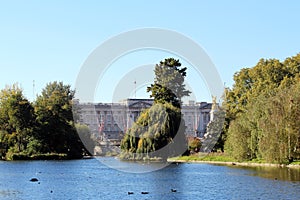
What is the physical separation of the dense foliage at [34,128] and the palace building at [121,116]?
132ft

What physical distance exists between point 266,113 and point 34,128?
36824 millimetres

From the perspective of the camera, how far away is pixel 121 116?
135625mm

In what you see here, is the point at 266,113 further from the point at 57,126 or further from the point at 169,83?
the point at 57,126

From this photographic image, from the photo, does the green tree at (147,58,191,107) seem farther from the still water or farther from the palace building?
the palace building

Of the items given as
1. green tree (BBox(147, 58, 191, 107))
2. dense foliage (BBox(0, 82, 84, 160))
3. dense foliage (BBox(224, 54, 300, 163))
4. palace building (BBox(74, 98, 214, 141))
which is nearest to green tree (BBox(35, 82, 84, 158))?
dense foliage (BBox(0, 82, 84, 160))

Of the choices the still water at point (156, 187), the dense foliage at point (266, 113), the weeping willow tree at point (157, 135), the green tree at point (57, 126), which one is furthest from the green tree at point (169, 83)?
the still water at point (156, 187)

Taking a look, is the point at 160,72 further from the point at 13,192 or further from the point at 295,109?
the point at 13,192

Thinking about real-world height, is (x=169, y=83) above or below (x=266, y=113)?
above

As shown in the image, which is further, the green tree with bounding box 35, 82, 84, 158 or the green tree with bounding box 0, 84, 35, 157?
the green tree with bounding box 35, 82, 84, 158

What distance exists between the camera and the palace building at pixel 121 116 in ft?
408

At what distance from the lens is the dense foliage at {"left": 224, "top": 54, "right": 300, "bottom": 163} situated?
43312 mm

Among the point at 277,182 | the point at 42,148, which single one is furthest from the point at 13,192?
the point at 42,148

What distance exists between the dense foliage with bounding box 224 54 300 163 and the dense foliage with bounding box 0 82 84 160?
21777 mm

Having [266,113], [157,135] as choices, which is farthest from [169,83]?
[266,113]
